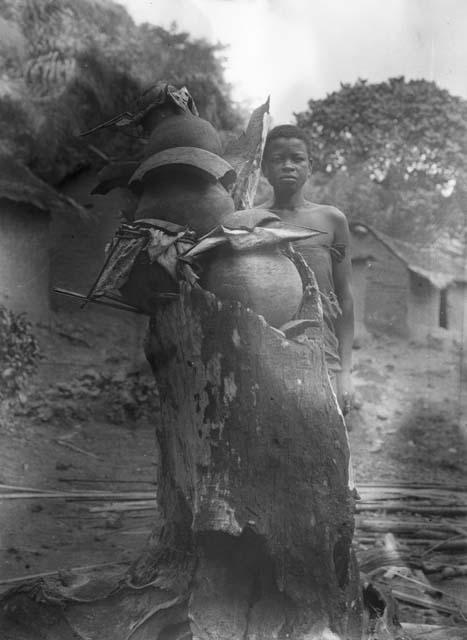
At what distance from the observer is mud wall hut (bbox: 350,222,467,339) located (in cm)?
489

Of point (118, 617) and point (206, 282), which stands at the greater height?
point (206, 282)

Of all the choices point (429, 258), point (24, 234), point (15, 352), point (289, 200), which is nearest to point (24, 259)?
point (24, 234)

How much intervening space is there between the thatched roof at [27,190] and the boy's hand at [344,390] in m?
1.81

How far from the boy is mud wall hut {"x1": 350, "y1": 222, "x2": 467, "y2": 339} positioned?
40cm

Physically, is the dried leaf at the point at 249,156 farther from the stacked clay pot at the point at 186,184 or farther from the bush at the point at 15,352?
the bush at the point at 15,352

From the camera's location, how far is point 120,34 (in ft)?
15.8

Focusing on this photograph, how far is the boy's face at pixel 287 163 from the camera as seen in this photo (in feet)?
14.3

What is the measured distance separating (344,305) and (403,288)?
2.10 feet

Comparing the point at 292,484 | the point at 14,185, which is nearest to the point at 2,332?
the point at 14,185

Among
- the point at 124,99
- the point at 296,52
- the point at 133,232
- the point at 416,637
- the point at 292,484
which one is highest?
the point at 296,52

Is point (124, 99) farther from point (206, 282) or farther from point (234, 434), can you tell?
point (234, 434)

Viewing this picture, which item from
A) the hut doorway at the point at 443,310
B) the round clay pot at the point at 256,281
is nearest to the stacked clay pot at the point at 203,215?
the round clay pot at the point at 256,281

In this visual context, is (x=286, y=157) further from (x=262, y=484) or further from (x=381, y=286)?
(x=262, y=484)

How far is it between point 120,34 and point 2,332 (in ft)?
5.95
